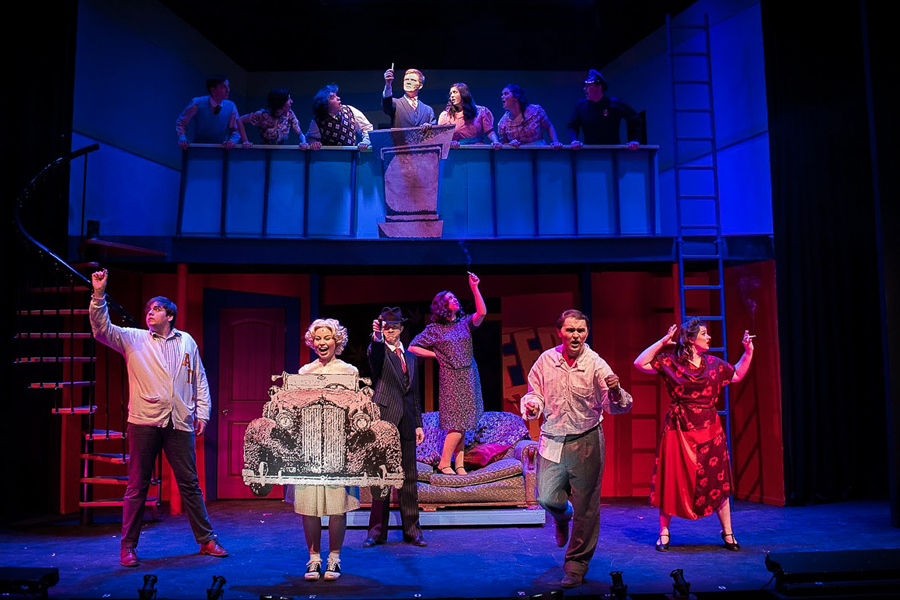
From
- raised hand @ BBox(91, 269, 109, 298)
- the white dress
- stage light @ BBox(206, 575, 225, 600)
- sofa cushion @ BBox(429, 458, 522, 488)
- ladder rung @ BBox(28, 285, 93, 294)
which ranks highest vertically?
ladder rung @ BBox(28, 285, 93, 294)

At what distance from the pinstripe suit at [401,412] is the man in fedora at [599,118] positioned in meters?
3.51

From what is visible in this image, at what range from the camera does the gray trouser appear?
16.3 ft

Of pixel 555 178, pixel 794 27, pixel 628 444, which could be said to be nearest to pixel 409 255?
pixel 555 178

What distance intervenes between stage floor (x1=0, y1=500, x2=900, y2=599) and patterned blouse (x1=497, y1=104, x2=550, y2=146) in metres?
3.81

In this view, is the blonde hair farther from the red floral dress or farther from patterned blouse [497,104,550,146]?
patterned blouse [497,104,550,146]

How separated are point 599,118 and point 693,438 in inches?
155

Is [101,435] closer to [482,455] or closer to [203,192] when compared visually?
[203,192]

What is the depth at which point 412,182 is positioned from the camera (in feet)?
25.6

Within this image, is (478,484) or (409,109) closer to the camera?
(478,484)

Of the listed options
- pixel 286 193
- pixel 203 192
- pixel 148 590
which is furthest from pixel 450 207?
pixel 148 590

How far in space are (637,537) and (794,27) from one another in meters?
5.48

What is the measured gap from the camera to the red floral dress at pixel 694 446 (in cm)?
581

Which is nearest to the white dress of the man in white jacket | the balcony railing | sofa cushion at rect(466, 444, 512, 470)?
the man in white jacket

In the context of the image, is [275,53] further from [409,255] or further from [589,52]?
[409,255]
